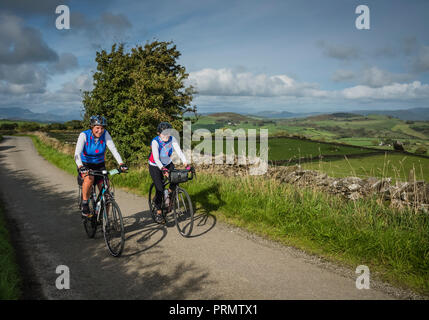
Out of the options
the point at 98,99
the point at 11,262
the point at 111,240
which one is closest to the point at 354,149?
the point at 98,99

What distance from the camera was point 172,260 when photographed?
4.87 meters

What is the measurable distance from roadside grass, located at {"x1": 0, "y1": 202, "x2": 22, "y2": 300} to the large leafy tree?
33.0 feet

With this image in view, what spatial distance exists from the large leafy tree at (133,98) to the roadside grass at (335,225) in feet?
27.3

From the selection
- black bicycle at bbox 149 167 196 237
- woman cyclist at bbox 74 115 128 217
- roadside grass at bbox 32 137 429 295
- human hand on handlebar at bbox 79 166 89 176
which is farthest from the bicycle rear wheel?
human hand on handlebar at bbox 79 166 89 176

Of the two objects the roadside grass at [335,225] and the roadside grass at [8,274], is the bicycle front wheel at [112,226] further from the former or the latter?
the roadside grass at [335,225]

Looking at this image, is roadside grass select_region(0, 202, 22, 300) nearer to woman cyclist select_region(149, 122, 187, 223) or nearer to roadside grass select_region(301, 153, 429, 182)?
woman cyclist select_region(149, 122, 187, 223)

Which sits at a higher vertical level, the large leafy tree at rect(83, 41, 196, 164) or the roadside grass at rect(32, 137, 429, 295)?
the large leafy tree at rect(83, 41, 196, 164)

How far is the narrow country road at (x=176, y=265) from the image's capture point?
385 centimetres

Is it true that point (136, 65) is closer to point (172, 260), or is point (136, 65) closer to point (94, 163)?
point (94, 163)

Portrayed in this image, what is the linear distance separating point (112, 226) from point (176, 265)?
64.9 inches

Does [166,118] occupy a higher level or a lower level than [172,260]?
higher

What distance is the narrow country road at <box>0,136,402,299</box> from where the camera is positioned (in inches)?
152

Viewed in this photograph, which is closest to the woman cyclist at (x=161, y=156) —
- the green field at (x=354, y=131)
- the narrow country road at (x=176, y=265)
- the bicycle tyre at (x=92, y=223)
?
the narrow country road at (x=176, y=265)

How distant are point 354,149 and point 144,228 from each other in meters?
19.3
